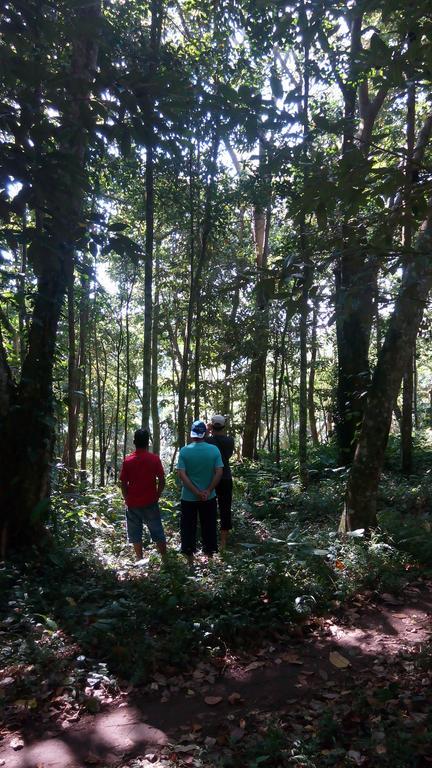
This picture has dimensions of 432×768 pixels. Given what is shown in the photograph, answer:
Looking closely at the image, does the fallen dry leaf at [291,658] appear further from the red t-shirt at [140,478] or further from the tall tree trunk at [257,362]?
the tall tree trunk at [257,362]

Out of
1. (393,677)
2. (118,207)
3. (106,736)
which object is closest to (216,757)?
(106,736)

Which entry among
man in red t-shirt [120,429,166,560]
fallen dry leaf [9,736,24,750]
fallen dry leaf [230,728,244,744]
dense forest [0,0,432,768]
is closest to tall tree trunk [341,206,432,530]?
dense forest [0,0,432,768]

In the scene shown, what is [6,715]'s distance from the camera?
4023 mm

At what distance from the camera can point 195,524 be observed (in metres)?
7.10

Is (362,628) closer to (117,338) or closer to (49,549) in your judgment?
(49,549)

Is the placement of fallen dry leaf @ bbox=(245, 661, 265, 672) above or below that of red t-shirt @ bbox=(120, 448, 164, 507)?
below

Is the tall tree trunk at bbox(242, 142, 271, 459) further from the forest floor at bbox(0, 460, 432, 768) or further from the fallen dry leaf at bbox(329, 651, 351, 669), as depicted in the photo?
the fallen dry leaf at bbox(329, 651, 351, 669)

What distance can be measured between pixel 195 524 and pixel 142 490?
0.82m

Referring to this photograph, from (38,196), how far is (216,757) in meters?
3.89

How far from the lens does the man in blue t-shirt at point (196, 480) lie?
698cm

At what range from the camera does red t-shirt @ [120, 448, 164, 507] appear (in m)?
7.16

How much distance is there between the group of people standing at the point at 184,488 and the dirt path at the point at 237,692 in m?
2.22

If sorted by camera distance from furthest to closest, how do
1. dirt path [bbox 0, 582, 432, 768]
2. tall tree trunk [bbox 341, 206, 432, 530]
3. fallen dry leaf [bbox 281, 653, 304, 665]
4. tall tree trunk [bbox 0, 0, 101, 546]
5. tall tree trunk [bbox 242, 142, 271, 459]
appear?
tall tree trunk [bbox 242, 142, 271, 459]
tall tree trunk [bbox 341, 206, 432, 530]
tall tree trunk [bbox 0, 0, 101, 546]
fallen dry leaf [bbox 281, 653, 304, 665]
dirt path [bbox 0, 582, 432, 768]

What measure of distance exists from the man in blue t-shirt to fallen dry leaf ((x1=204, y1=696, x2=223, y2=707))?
270 cm
